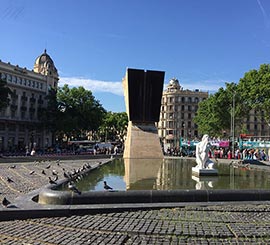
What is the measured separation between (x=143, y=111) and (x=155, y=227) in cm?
2721

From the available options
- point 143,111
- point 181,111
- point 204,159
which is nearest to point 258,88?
point 143,111

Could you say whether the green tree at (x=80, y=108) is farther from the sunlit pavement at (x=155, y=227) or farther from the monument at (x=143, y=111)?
the sunlit pavement at (x=155, y=227)

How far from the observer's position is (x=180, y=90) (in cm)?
11188

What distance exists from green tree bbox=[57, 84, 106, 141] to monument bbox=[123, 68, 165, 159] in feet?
114

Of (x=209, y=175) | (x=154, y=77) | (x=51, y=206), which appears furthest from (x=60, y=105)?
(x=51, y=206)

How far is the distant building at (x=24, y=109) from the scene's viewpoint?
2729 inches

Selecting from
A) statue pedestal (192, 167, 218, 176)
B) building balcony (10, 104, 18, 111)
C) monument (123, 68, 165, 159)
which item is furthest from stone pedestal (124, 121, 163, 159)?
building balcony (10, 104, 18, 111)

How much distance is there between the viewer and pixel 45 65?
290ft

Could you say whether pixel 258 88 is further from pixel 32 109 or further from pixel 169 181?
pixel 32 109

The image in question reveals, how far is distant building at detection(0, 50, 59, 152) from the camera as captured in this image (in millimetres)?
69312

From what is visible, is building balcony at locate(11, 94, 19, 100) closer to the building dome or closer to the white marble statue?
the building dome

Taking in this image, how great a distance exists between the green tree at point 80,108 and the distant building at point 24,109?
26.6ft

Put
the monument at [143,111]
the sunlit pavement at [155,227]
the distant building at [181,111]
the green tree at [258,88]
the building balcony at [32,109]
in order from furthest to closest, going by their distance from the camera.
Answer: the distant building at [181,111] → the building balcony at [32,109] → the green tree at [258,88] → the monument at [143,111] → the sunlit pavement at [155,227]

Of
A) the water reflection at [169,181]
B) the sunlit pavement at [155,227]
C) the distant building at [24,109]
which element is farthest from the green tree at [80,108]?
the sunlit pavement at [155,227]
